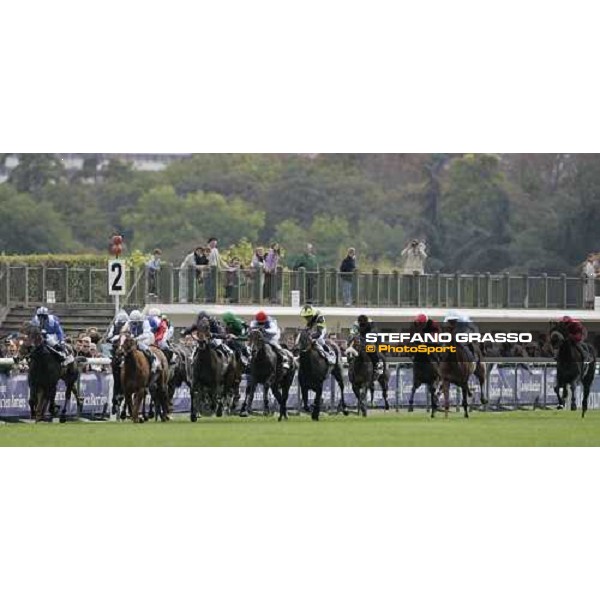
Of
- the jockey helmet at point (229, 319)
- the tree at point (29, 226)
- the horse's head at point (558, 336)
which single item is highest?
the tree at point (29, 226)

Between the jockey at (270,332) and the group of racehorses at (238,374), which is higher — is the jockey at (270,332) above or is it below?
above

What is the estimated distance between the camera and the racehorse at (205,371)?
30.9 m

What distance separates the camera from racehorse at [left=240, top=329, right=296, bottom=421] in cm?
3142

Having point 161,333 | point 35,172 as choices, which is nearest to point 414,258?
point 161,333

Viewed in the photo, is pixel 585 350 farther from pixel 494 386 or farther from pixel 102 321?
pixel 102 321

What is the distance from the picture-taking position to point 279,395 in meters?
32.2

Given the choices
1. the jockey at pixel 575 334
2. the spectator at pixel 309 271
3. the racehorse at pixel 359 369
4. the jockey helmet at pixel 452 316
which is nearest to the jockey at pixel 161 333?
the racehorse at pixel 359 369

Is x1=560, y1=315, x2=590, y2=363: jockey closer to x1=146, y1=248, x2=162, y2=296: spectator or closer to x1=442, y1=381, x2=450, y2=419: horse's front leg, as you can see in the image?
x1=442, y1=381, x2=450, y2=419: horse's front leg

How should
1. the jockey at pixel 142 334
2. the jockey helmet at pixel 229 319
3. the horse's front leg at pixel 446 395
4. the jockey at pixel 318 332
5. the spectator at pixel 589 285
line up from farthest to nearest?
the spectator at pixel 589 285 → the jockey helmet at pixel 229 319 → the horse's front leg at pixel 446 395 → the jockey at pixel 318 332 → the jockey at pixel 142 334

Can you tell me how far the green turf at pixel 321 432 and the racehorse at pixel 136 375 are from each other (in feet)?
1.73

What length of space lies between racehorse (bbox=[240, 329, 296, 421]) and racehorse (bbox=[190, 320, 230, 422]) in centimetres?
46

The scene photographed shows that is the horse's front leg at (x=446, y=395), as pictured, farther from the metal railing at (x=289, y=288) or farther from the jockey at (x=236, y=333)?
the metal railing at (x=289, y=288)
